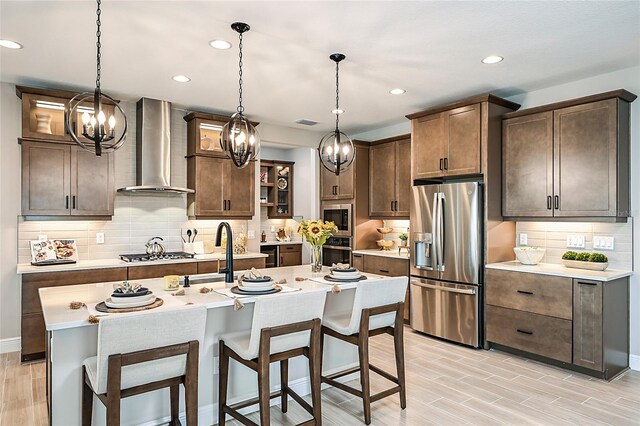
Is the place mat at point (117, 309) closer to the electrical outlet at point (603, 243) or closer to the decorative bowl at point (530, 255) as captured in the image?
the decorative bowl at point (530, 255)

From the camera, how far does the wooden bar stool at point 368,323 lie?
2.78 m

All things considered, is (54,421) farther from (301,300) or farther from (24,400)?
(301,300)

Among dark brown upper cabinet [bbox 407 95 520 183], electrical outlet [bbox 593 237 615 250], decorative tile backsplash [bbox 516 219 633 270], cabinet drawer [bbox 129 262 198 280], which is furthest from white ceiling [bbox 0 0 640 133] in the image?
cabinet drawer [bbox 129 262 198 280]

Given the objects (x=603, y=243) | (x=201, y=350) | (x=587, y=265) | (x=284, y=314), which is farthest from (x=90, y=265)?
(x=603, y=243)

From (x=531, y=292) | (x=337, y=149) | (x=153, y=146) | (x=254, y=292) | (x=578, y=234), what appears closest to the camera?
(x=254, y=292)

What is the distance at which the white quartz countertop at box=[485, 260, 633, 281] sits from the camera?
11.8 ft

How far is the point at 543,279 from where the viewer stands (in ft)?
12.9

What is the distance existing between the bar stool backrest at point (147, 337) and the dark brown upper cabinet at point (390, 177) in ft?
13.3

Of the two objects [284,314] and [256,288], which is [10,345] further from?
[284,314]

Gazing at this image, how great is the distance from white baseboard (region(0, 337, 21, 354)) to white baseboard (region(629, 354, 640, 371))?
592 centimetres

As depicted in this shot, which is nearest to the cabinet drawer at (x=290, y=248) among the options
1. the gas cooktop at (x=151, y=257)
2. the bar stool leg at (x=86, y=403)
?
the gas cooktop at (x=151, y=257)

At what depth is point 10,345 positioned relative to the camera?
4246 millimetres

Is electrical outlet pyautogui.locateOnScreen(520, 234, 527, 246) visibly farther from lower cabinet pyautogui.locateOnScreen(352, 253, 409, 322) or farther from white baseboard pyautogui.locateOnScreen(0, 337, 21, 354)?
white baseboard pyautogui.locateOnScreen(0, 337, 21, 354)

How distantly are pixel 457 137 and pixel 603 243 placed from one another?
174cm
